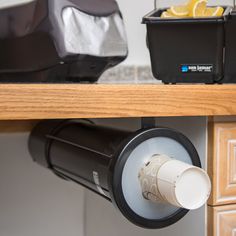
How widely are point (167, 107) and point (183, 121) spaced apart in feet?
0.52

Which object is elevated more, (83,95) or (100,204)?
(83,95)

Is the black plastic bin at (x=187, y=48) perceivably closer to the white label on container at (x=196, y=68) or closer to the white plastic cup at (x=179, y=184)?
the white label on container at (x=196, y=68)

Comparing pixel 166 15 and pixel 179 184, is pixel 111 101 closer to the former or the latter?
pixel 179 184

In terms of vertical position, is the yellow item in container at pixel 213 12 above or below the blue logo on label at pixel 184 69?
above

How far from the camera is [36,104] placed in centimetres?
44

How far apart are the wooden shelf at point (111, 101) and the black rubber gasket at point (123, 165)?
0.08 ft

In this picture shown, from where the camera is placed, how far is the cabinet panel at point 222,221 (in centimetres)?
60

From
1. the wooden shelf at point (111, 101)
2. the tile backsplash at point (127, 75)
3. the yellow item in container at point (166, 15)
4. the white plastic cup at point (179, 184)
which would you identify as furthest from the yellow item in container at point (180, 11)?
the tile backsplash at point (127, 75)

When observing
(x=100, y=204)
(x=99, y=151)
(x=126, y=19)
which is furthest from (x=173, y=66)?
(x=126, y=19)

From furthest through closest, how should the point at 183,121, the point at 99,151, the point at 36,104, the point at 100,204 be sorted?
the point at 100,204, the point at 183,121, the point at 99,151, the point at 36,104

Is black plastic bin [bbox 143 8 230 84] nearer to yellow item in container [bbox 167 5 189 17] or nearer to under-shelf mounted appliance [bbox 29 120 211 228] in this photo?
yellow item in container [bbox 167 5 189 17]

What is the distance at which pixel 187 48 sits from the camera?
0.66 meters

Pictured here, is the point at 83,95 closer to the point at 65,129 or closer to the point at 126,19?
the point at 65,129

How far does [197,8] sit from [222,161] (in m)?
0.24
